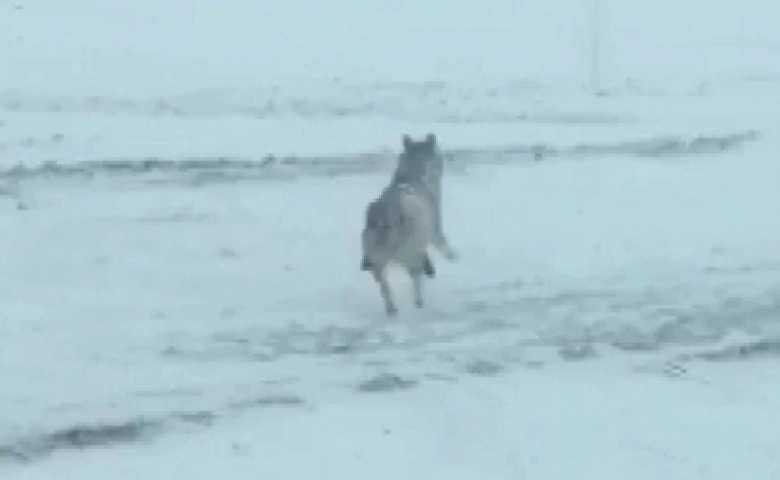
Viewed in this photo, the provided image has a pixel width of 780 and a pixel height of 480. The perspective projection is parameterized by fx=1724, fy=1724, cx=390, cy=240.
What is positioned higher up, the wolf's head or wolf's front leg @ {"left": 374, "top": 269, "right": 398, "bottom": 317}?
the wolf's head

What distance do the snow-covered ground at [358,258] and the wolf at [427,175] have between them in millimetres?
236

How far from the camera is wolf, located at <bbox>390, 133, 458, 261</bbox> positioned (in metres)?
13.5

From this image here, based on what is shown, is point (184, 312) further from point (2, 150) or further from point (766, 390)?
point (2, 150)

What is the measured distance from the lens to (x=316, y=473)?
895 cm

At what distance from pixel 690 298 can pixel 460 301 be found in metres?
1.73

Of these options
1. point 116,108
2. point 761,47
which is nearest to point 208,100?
point 116,108

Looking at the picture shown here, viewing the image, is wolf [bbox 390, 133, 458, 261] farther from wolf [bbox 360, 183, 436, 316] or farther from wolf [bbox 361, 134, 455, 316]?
wolf [bbox 360, 183, 436, 316]

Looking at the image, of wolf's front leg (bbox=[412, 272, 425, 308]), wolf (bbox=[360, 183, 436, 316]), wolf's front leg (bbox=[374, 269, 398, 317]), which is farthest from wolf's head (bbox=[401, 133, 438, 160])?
wolf's front leg (bbox=[374, 269, 398, 317])

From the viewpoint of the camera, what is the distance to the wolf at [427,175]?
13.5 m

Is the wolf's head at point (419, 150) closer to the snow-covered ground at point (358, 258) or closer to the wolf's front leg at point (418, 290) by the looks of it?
the snow-covered ground at point (358, 258)

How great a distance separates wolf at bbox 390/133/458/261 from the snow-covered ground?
0.24 meters

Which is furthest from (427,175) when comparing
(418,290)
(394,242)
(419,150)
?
(394,242)

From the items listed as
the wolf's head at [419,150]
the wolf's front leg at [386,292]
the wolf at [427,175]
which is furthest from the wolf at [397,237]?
the wolf's head at [419,150]

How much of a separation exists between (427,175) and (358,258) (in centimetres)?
88
